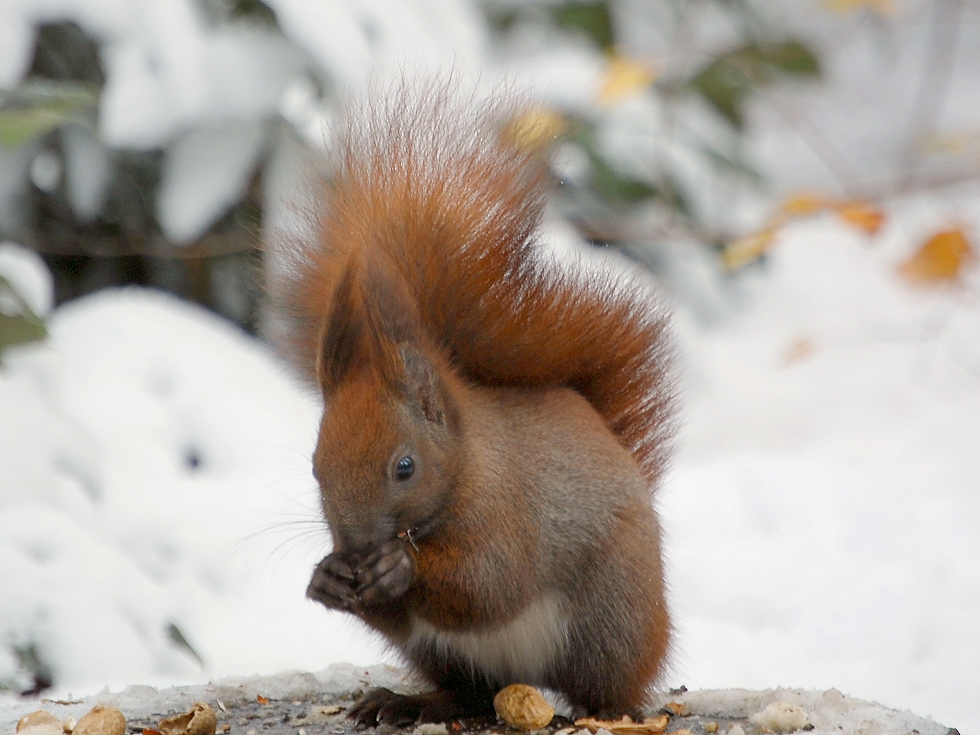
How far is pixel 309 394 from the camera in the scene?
4.63 ft

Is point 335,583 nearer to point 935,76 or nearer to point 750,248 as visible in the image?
point 750,248

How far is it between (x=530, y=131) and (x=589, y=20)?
2.15 m

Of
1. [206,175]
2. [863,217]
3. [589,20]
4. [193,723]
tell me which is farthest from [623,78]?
[193,723]

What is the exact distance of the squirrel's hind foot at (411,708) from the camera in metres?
1.32

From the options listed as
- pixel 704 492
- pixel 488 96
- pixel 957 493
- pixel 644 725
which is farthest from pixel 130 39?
pixel 957 493

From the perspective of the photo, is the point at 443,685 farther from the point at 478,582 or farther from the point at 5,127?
the point at 5,127

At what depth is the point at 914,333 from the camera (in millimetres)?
3256

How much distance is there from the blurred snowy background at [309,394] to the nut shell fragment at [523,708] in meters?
0.22

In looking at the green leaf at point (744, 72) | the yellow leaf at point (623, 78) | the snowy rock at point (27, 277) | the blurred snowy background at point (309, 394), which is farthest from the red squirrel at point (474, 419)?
the green leaf at point (744, 72)

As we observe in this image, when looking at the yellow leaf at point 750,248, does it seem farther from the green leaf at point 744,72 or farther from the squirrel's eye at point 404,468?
the squirrel's eye at point 404,468

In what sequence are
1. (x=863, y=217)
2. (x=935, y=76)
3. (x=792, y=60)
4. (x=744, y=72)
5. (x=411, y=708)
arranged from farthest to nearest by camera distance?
(x=935, y=76) < (x=792, y=60) < (x=744, y=72) < (x=863, y=217) < (x=411, y=708)

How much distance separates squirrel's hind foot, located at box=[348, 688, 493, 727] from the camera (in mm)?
1322

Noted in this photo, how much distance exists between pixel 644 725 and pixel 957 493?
130cm

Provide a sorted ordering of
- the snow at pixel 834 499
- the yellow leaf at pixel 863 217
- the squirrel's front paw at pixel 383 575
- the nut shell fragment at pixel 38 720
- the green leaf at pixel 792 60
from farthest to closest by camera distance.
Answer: the green leaf at pixel 792 60
the yellow leaf at pixel 863 217
the snow at pixel 834 499
the nut shell fragment at pixel 38 720
the squirrel's front paw at pixel 383 575
